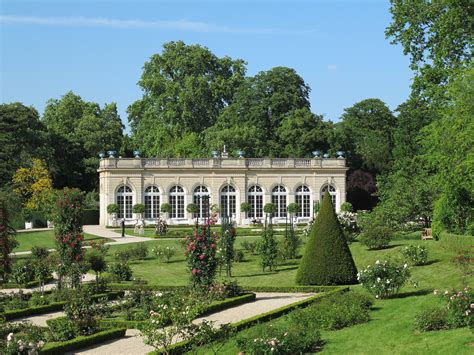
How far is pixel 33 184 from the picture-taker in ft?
187

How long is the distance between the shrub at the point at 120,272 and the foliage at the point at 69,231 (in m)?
1.87

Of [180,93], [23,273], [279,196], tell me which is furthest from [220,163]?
[23,273]

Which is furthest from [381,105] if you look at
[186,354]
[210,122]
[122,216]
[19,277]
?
[186,354]

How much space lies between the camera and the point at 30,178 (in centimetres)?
5806

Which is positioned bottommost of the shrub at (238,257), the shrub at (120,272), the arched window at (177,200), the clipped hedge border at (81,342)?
the clipped hedge border at (81,342)

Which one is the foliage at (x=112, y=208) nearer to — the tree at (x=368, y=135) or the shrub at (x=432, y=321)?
the tree at (x=368, y=135)

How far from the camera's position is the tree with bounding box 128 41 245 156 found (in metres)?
67.8

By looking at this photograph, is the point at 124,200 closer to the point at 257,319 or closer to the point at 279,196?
the point at 279,196

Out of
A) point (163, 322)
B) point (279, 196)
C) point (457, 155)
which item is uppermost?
point (457, 155)

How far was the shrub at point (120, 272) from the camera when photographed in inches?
1046

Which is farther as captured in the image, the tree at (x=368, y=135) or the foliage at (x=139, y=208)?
the tree at (x=368, y=135)

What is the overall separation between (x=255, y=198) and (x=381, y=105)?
18.3 metres

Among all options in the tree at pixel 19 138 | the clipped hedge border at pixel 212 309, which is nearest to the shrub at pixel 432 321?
the clipped hedge border at pixel 212 309

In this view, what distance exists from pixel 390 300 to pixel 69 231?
10019 mm
